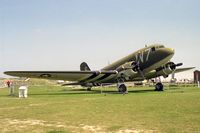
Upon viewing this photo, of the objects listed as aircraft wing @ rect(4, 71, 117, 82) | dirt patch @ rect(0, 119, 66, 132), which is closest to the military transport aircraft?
aircraft wing @ rect(4, 71, 117, 82)

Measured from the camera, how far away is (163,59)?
38.1m

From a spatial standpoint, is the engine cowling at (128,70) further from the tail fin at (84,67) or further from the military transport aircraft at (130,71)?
the tail fin at (84,67)

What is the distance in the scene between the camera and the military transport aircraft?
38.1 meters

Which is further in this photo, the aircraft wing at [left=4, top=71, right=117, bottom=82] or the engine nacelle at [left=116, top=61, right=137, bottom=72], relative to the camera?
the engine nacelle at [left=116, top=61, right=137, bottom=72]

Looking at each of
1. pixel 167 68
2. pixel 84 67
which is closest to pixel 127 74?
pixel 167 68

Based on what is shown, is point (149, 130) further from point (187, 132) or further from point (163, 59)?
point (163, 59)

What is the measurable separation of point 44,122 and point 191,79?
93314 millimetres

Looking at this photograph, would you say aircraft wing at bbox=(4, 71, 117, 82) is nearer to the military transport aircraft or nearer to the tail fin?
the military transport aircraft

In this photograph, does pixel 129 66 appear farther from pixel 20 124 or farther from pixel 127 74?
pixel 20 124

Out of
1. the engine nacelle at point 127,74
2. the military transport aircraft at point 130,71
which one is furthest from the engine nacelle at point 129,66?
the engine nacelle at point 127,74

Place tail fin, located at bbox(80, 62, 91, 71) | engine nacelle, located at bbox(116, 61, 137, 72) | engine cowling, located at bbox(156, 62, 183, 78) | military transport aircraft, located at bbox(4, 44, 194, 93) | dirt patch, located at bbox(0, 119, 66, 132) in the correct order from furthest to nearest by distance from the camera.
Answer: tail fin, located at bbox(80, 62, 91, 71), engine cowling, located at bbox(156, 62, 183, 78), engine nacelle, located at bbox(116, 61, 137, 72), military transport aircraft, located at bbox(4, 44, 194, 93), dirt patch, located at bbox(0, 119, 66, 132)

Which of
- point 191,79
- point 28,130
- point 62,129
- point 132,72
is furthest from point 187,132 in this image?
point 191,79

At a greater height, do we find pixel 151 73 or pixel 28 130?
pixel 151 73

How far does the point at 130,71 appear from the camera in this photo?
→ 3847 centimetres
